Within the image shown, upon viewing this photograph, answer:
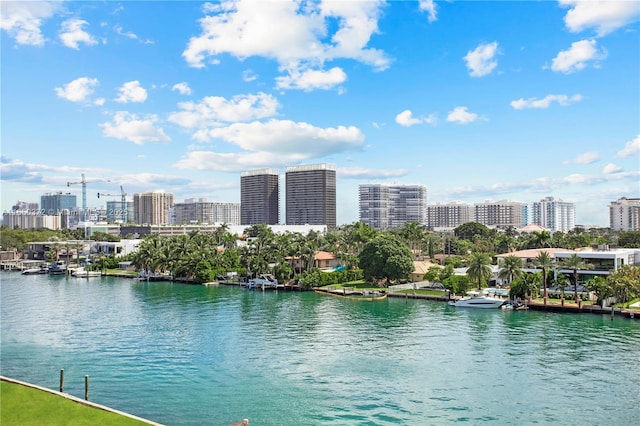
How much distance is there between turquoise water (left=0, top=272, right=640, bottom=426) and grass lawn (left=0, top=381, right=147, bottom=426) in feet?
17.9

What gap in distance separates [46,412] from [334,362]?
20374 millimetres

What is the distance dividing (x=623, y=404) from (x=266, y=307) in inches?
1709

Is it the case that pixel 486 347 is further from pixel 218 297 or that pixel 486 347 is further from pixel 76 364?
pixel 218 297

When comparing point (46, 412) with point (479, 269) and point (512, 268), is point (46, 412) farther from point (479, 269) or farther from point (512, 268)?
point (479, 269)

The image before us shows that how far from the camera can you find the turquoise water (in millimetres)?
29344

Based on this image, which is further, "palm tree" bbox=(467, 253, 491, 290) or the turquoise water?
"palm tree" bbox=(467, 253, 491, 290)

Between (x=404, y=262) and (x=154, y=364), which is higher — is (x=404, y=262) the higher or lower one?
the higher one

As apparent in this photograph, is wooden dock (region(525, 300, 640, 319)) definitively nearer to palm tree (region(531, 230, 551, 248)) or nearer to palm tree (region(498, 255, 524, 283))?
palm tree (region(498, 255, 524, 283))

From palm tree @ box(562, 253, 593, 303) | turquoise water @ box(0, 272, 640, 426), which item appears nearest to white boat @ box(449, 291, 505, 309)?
turquoise water @ box(0, 272, 640, 426)

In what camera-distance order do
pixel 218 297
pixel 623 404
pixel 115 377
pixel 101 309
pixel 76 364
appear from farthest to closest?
pixel 218 297 < pixel 101 309 < pixel 76 364 < pixel 115 377 < pixel 623 404

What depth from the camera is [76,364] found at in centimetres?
3838

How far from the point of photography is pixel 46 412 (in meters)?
22.6

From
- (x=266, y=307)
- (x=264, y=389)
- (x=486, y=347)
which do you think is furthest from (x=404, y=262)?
(x=264, y=389)

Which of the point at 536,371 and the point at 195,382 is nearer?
the point at 195,382
